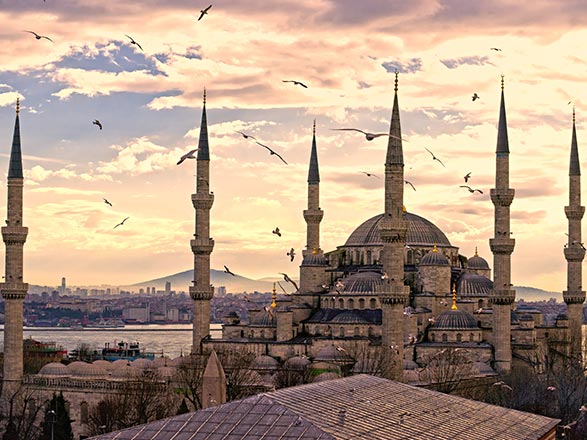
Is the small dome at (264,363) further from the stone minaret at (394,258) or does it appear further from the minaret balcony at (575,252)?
the minaret balcony at (575,252)

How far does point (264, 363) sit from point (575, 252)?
1942 centimetres

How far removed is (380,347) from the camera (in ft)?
185

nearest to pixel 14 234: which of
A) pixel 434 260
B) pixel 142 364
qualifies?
pixel 142 364

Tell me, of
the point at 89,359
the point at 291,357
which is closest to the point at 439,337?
the point at 291,357

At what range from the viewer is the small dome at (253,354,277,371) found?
5759 centimetres

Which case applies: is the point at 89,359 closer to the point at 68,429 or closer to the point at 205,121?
the point at 205,121

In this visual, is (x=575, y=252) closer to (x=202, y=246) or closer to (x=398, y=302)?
(x=398, y=302)

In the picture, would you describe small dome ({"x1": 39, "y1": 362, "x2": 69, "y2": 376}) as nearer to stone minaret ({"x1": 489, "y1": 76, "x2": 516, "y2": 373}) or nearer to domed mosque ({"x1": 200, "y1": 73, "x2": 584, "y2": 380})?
domed mosque ({"x1": 200, "y1": 73, "x2": 584, "y2": 380})

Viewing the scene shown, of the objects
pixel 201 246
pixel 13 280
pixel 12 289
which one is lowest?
pixel 12 289

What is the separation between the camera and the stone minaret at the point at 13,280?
57969 mm

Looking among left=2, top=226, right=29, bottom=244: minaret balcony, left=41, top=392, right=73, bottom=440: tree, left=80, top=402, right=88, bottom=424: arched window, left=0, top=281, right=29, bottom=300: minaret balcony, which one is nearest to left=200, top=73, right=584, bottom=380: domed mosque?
left=80, top=402, right=88, bottom=424: arched window

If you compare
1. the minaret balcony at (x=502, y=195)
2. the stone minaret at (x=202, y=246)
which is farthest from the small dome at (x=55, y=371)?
the minaret balcony at (x=502, y=195)

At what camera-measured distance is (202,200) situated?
62.1 meters

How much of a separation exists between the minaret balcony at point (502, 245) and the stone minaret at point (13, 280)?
2222cm
